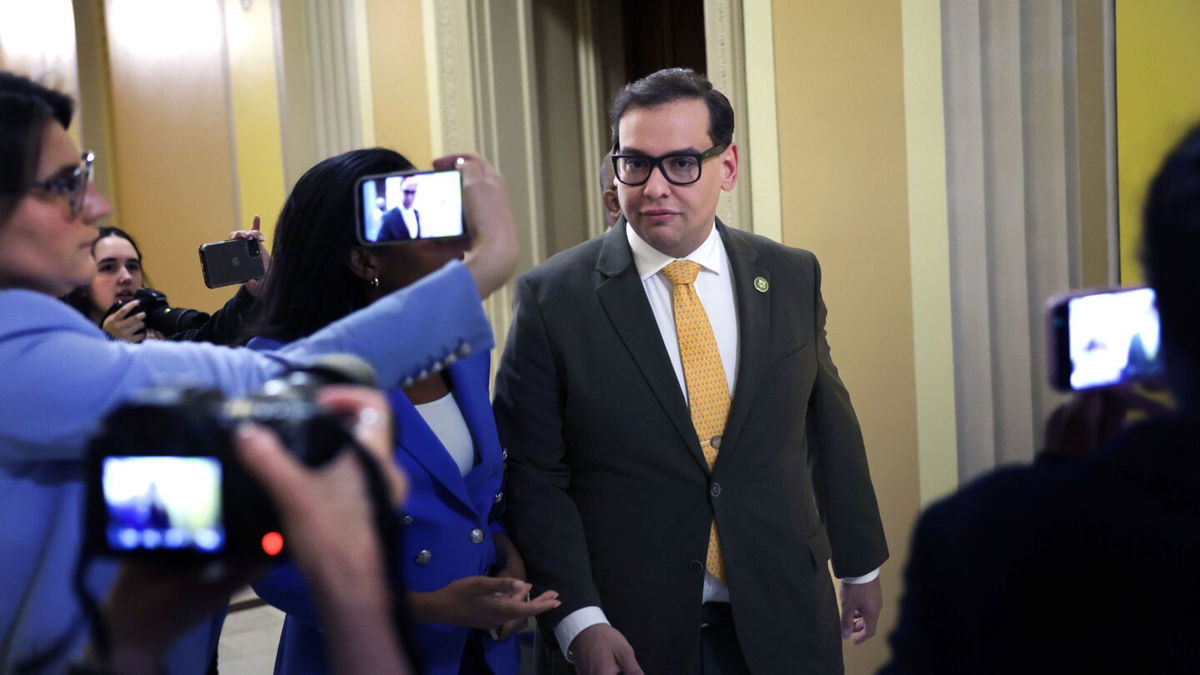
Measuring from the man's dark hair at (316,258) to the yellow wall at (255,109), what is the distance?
4910 millimetres

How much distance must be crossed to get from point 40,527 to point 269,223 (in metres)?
6.35

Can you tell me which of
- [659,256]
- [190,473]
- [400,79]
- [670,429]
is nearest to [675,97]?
[659,256]

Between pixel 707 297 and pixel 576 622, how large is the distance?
0.66m

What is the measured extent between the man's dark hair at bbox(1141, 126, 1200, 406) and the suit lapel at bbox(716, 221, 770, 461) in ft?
4.68

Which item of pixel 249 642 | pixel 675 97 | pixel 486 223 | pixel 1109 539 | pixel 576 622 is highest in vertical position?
pixel 675 97

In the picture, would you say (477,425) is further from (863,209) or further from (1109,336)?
(863,209)

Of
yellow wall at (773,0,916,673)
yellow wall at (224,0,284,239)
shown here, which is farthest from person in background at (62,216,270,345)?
yellow wall at (224,0,284,239)

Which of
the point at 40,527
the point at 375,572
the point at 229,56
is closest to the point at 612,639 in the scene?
the point at 40,527

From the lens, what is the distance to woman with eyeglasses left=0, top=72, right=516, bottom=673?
2.99 ft

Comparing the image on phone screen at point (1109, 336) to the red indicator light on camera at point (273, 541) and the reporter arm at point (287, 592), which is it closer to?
the red indicator light on camera at point (273, 541)

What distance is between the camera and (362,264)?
1.93 metres

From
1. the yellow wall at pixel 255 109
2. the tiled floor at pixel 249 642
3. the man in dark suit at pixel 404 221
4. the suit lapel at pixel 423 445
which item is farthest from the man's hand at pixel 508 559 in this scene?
the yellow wall at pixel 255 109

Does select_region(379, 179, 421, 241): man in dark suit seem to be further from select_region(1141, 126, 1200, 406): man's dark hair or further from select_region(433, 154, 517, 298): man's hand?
select_region(1141, 126, 1200, 406): man's dark hair

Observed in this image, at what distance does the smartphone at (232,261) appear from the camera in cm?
313
